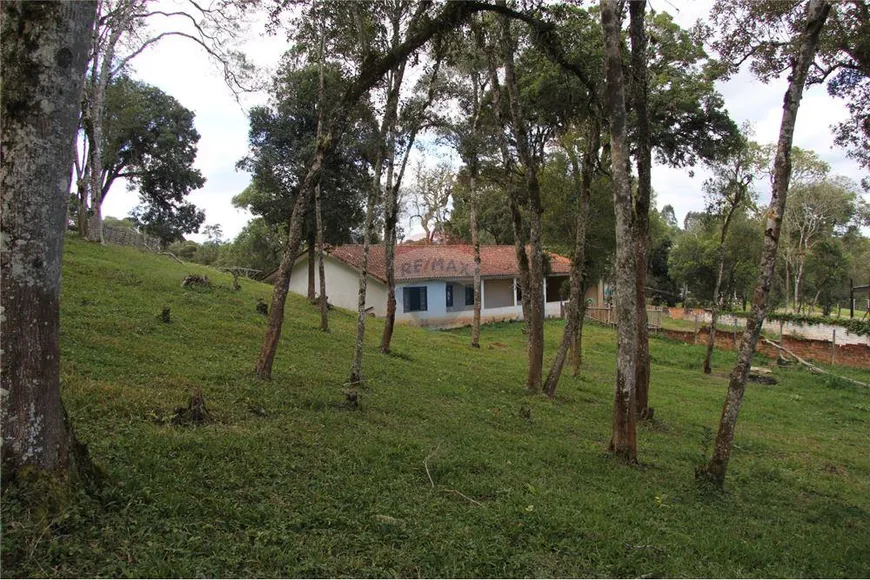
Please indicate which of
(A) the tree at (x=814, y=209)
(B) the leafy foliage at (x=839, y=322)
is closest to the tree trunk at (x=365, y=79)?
(B) the leafy foliage at (x=839, y=322)

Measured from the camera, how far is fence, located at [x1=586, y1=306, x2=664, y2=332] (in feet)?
95.4

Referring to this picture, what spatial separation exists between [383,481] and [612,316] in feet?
93.3

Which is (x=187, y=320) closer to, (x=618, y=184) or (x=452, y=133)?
(x=452, y=133)

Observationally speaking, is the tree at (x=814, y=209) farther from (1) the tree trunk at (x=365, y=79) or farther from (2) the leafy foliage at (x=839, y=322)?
(1) the tree trunk at (x=365, y=79)

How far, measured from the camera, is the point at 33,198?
309cm

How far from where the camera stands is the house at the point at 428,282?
2639cm

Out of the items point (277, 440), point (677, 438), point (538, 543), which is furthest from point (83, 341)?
point (677, 438)

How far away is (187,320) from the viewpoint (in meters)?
11.0

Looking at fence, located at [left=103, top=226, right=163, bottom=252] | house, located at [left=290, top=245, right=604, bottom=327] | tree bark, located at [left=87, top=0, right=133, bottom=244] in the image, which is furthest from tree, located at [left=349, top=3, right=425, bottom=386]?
fence, located at [left=103, top=226, right=163, bottom=252]

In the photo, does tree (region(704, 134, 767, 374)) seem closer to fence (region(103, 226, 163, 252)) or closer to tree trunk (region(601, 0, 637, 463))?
tree trunk (region(601, 0, 637, 463))

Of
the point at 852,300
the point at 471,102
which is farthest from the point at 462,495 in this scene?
the point at 852,300

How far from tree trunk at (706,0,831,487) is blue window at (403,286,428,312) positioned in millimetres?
20714

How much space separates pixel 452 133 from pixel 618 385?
7.66 m

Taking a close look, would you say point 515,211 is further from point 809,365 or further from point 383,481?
point 809,365
